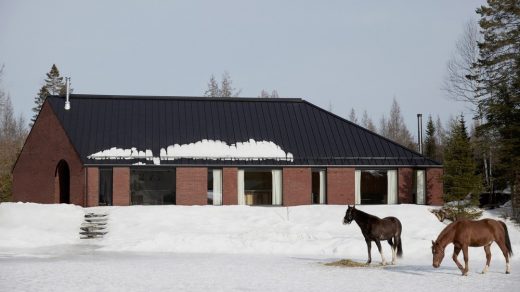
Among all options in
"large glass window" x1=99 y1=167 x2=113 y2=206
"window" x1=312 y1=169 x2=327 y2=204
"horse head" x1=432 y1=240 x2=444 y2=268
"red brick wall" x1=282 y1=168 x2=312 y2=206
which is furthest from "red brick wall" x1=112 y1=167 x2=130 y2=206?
"horse head" x1=432 y1=240 x2=444 y2=268

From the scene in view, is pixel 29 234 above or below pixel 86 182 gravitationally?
below

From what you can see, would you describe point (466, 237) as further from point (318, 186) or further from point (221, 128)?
point (221, 128)

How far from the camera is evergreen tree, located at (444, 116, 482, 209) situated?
1364 inches

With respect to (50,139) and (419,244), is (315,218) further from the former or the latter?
(50,139)

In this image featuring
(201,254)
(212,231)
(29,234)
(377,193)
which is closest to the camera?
(201,254)

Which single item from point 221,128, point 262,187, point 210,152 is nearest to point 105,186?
point 210,152

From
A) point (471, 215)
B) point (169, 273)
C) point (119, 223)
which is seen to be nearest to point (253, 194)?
point (119, 223)

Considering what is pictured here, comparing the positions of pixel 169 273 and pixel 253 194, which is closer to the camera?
pixel 169 273

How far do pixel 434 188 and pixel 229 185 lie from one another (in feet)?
→ 40.4

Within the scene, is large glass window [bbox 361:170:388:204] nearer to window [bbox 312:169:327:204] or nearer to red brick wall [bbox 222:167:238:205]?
window [bbox 312:169:327:204]

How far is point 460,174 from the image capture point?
3522 centimetres

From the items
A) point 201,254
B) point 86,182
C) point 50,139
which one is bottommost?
point 201,254

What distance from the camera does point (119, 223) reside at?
3117 centimetres

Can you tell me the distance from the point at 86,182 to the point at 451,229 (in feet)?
76.3
